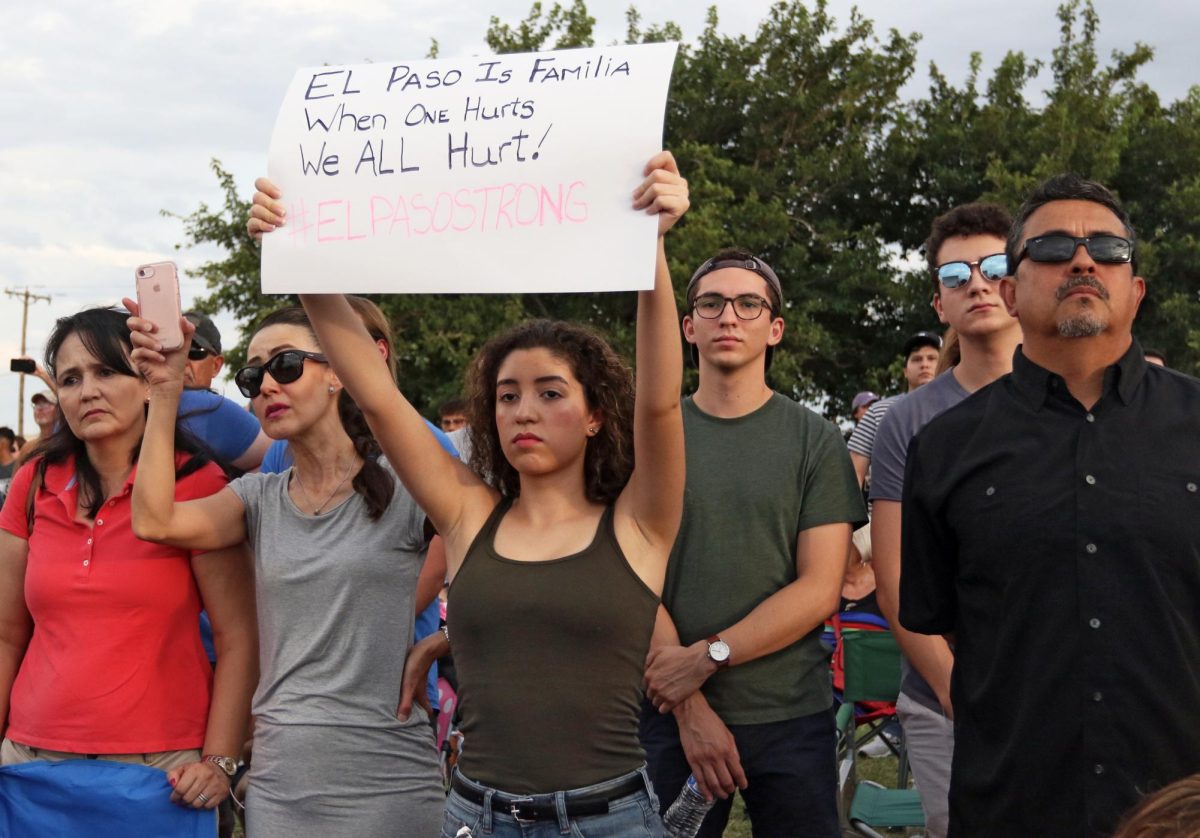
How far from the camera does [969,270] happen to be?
3.88m

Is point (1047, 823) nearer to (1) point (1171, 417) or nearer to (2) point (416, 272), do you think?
(1) point (1171, 417)

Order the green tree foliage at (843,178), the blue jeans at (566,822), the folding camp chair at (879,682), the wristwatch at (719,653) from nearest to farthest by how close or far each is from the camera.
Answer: the blue jeans at (566,822)
the wristwatch at (719,653)
the folding camp chair at (879,682)
the green tree foliage at (843,178)

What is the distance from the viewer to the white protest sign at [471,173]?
105 inches

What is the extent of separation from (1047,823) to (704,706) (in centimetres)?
104

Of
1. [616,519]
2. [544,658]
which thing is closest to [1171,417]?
[616,519]

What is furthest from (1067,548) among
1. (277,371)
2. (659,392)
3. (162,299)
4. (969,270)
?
(162,299)

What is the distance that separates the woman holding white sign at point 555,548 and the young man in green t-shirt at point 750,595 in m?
0.58

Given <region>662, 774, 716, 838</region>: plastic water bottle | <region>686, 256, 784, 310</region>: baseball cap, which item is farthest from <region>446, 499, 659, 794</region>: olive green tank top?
<region>686, 256, 784, 310</region>: baseball cap

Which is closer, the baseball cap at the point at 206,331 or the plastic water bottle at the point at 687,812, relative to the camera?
the plastic water bottle at the point at 687,812

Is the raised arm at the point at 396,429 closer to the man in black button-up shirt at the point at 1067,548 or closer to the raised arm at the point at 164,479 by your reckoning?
the raised arm at the point at 164,479

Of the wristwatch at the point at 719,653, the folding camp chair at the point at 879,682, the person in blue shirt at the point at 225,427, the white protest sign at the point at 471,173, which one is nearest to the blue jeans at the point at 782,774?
the wristwatch at the point at 719,653

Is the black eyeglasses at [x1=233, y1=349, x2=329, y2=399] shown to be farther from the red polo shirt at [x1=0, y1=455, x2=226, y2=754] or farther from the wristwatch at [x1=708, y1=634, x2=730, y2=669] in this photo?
the wristwatch at [x1=708, y1=634, x2=730, y2=669]

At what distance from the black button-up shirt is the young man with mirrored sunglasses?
61cm

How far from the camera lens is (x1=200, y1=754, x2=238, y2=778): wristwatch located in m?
3.29
